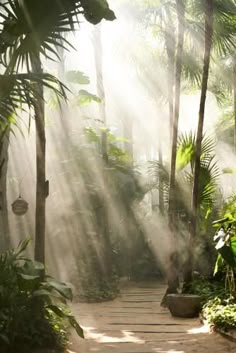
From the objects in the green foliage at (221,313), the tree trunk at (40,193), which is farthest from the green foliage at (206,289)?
the tree trunk at (40,193)

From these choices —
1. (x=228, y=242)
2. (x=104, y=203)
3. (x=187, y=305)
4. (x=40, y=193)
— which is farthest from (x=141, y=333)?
(x=104, y=203)

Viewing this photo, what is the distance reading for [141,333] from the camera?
812cm

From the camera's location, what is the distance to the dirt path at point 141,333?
675 centimetres

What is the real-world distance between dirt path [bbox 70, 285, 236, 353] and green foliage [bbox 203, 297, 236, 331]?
210 millimetres

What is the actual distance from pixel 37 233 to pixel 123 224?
1151 centimetres

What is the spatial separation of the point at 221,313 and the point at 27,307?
330 cm

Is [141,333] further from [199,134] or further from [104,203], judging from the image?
[104,203]

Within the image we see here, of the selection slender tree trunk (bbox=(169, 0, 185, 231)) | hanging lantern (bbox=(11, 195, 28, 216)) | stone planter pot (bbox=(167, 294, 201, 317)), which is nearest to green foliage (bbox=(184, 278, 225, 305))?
stone planter pot (bbox=(167, 294, 201, 317))

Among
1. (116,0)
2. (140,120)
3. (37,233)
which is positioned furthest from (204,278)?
(140,120)

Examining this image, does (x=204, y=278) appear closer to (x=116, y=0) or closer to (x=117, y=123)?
(x=116, y=0)

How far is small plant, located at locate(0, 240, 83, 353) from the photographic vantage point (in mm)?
5723

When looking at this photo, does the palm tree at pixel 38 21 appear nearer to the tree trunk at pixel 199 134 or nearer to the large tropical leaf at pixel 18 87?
the large tropical leaf at pixel 18 87

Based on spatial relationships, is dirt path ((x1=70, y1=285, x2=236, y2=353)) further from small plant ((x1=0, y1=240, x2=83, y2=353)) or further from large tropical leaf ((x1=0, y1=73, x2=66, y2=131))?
large tropical leaf ((x1=0, y1=73, x2=66, y2=131))

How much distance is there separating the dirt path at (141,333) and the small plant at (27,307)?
815mm
